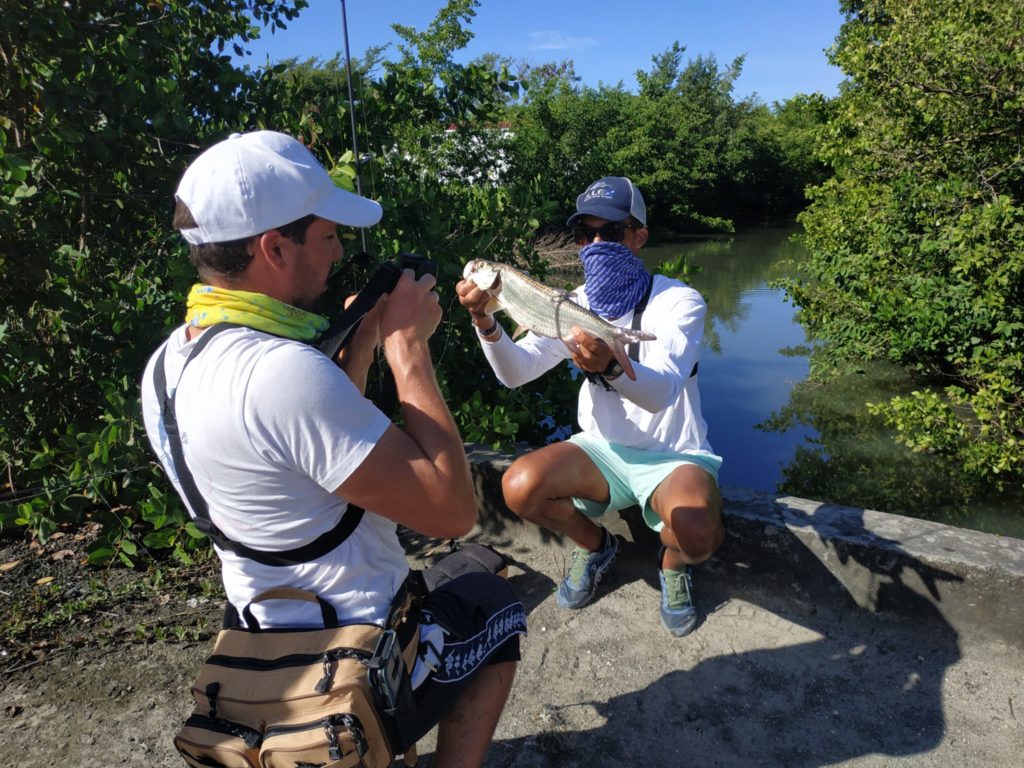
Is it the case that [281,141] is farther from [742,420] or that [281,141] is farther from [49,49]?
[742,420]

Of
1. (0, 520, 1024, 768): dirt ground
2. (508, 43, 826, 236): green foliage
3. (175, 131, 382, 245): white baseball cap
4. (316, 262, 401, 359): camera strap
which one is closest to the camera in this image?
(175, 131, 382, 245): white baseball cap

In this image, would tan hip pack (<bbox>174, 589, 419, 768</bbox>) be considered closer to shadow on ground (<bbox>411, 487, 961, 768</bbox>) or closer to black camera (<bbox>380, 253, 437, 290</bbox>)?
black camera (<bbox>380, 253, 437, 290</bbox>)

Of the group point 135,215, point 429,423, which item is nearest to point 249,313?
point 429,423

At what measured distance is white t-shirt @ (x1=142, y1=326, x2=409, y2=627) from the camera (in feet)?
4.65

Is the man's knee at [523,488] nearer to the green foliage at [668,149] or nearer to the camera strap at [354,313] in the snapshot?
the camera strap at [354,313]

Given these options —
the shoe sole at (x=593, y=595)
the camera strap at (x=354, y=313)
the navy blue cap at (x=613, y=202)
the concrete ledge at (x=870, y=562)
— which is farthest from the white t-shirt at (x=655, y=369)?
the camera strap at (x=354, y=313)

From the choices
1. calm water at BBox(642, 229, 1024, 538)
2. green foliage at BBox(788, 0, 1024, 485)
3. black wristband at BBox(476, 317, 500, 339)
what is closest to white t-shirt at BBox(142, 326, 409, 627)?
black wristband at BBox(476, 317, 500, 339)

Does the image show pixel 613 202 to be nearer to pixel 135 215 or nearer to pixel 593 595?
pixel 593 595

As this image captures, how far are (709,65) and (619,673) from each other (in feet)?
165

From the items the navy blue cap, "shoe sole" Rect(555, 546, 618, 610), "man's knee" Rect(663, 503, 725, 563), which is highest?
the navy blue cap

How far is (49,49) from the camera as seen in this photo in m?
3.49

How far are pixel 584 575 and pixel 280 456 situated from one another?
6.27 feet

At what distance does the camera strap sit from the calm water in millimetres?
3712

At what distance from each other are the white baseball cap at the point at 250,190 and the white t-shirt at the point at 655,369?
1457mm
